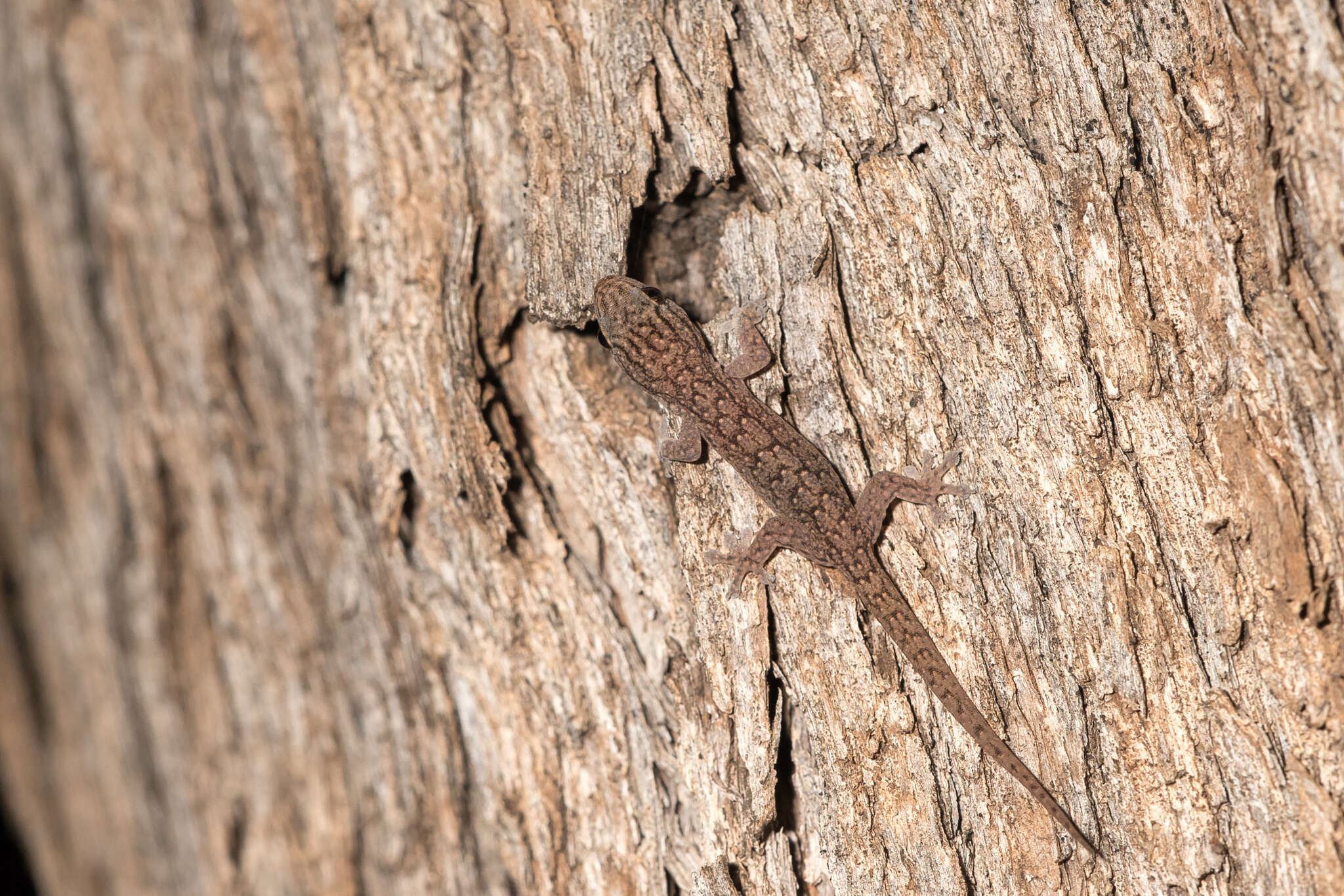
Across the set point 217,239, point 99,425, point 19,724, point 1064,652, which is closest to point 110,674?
point 19,724

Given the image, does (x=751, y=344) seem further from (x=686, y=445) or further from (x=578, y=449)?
(x=578, y=449)

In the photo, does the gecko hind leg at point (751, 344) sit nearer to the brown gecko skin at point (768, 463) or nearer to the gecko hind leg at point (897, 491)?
the brown gecko skin at point (768, 463)

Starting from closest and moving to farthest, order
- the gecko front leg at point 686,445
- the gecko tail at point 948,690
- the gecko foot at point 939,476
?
the gecko tail at point 948,690, the gecko foot at point 939,476, the gecko front leg at point 686,445

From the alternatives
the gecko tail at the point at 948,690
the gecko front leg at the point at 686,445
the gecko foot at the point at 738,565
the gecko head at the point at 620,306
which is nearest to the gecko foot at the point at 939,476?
the gecko tail at the point at 948,690

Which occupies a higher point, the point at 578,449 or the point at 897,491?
the point at 578,449

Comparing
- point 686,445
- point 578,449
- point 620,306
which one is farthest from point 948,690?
point 620,306

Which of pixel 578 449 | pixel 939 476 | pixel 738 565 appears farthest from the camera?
pixel 578 449

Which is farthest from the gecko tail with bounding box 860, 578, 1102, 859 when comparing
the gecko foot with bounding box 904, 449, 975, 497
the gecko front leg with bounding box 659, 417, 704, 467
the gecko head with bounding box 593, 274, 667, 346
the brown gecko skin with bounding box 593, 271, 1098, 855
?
the gecko head with bounding box 593, 274, 667, 346
